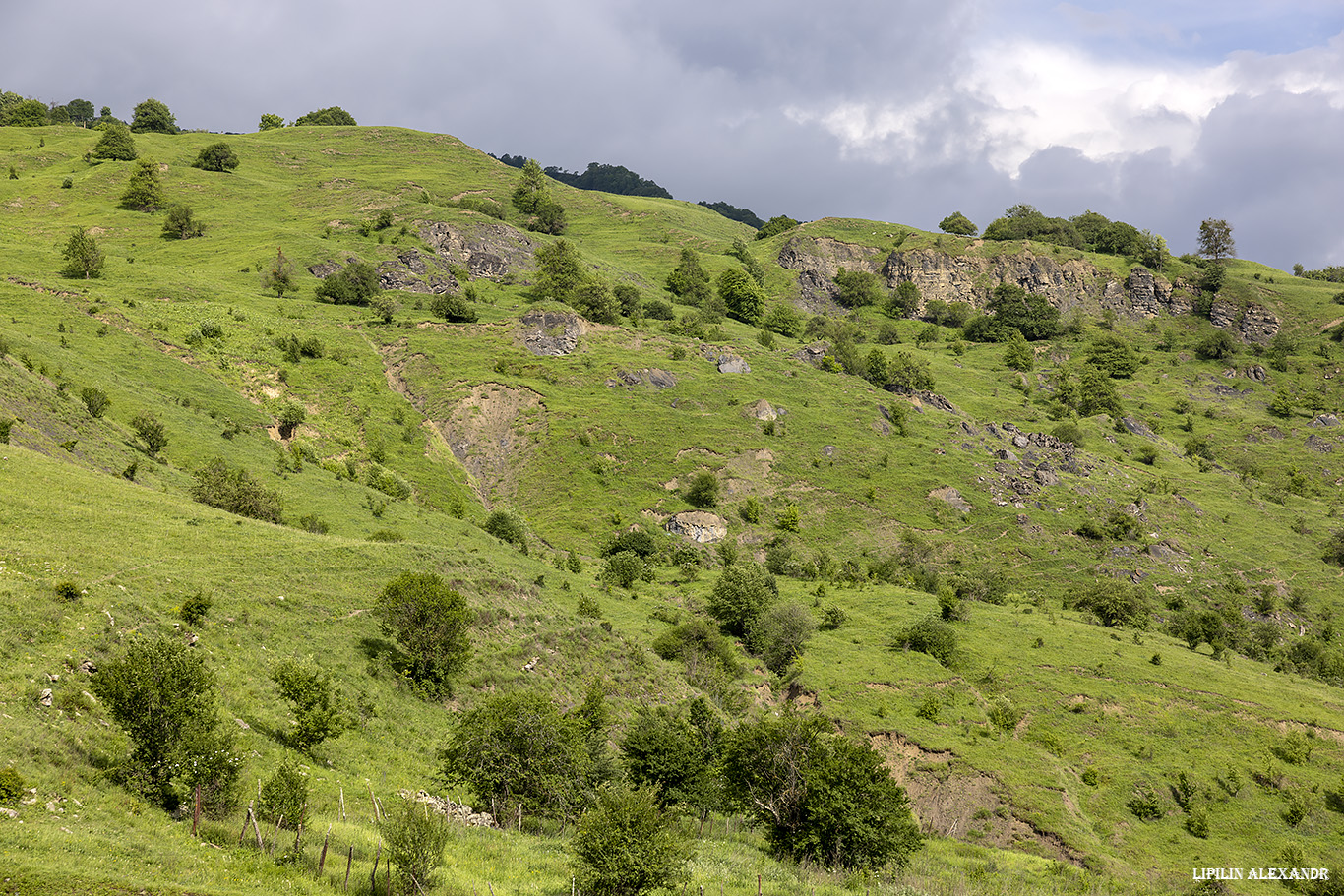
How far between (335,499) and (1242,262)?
9085 inches

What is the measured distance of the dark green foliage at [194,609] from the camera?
28891mm

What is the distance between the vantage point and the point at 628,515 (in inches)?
3344

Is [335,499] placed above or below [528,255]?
below

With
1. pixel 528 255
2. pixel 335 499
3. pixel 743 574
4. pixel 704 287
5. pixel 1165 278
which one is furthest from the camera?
pixel 1165 278

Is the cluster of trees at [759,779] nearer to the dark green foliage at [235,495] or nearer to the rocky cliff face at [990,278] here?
the dark green foliage at [235,495]

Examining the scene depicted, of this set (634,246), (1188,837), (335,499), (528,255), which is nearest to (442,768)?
(335,499)

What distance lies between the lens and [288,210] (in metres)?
149

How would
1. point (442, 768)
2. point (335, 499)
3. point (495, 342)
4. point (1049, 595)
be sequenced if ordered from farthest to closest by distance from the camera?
point (495, 342), point (1049, 595), point (335, 499), point (442, 768)

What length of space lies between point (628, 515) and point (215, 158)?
142m

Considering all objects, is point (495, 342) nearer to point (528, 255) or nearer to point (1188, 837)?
point (528, 255)

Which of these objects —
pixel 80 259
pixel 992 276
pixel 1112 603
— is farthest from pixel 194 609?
pixel 992 276

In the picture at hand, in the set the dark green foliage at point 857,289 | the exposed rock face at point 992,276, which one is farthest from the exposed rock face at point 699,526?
the exposed rock face at point 992,276

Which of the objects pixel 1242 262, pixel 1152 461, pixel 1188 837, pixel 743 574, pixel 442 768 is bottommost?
pixel 1188 837

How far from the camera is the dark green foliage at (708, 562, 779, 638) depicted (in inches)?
2450
